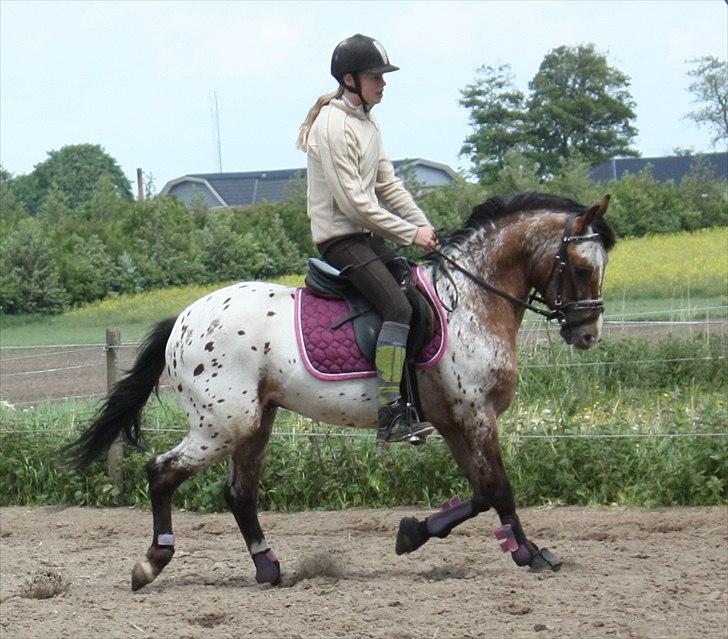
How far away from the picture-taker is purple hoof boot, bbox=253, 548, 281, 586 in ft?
21.5

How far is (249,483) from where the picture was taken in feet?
22.1

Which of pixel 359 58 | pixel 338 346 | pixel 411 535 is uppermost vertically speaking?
pixel 359 58

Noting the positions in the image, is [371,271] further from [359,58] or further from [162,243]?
[162,243]

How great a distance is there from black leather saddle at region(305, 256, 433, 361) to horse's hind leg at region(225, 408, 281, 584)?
781 mm

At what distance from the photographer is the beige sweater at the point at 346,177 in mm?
6008

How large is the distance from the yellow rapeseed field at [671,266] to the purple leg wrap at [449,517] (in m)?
11.9

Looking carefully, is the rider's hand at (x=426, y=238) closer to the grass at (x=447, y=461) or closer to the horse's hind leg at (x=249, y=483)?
the horse's hind leg at (x=249, y=483)

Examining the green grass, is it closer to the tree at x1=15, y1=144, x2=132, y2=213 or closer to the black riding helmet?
the black riding helmet

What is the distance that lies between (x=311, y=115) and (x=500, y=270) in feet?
4.25

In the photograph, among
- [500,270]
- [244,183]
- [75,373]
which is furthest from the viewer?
[244,183]

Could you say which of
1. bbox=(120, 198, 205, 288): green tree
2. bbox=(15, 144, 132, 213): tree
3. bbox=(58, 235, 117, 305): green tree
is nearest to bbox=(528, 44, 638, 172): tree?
bbox=(120, 198, 205, 288): green tree

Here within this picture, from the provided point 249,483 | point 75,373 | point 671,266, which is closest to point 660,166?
point 671,266

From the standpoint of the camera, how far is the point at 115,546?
7.94 m

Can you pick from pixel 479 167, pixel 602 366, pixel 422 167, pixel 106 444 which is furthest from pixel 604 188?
pixel 422 167
